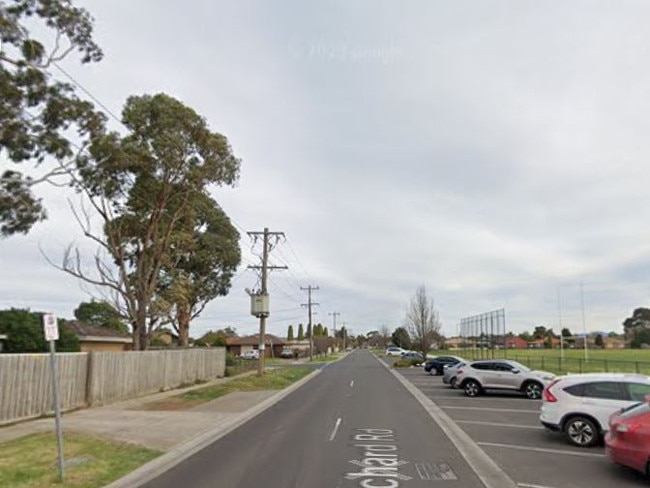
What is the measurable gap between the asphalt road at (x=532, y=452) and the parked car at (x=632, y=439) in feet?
1.09

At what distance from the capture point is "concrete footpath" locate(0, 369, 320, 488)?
41.4 feet

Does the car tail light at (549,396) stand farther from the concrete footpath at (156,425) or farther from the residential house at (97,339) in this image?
the residential house at (97,339)

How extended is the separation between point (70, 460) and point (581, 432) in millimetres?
10094

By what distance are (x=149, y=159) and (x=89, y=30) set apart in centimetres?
1474

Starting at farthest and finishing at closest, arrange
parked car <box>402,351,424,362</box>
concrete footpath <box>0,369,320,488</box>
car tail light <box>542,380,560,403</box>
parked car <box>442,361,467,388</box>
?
parked car <box>402,351,424,362</box> → parked car <box>442,361,467,388</box> → car tail light <box>542,380,560,403</box> → concrete footpath <box>0,369,320,488</box>

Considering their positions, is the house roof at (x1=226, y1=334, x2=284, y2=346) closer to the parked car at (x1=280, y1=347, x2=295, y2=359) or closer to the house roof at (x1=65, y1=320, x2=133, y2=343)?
the parked car at (x1=280, y1=347, x2=295, y2=359)

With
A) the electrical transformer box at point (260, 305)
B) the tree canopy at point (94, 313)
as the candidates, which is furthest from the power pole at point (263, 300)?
the tree canopy at point (94, 313)

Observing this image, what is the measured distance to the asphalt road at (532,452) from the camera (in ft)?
32.1

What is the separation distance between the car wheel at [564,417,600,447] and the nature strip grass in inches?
333

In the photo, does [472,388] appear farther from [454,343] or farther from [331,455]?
[454,343]

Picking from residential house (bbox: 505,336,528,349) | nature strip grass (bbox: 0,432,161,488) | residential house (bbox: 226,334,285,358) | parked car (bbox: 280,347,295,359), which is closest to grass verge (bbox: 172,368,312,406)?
nature strip grass (bbox: 0,432,161,488)

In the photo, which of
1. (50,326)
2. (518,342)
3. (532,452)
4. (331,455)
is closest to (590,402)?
(532,452)

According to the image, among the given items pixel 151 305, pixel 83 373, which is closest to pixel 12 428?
pixel 83 373

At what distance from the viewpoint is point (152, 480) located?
398 inches
